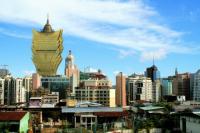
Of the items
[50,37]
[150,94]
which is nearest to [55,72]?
[50,37]

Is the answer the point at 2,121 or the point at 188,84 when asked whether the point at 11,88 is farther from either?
the point at 2,121

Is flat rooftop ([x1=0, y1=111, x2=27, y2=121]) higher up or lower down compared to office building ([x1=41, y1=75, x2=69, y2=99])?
lower down

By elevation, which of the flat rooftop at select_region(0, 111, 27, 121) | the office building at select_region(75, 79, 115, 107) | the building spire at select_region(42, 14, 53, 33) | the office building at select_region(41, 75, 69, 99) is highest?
the building spire at select_region(42, 14, 53, 33)

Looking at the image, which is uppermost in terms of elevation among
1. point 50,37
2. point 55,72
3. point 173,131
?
point 50,37

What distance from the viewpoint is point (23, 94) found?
257 ft

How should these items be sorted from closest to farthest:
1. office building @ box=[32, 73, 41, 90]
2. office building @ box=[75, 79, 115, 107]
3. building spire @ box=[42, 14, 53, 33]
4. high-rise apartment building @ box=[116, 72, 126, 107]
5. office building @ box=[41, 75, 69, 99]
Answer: office building @ box=[75, 79, 115, 107] → high-rise apartment building @ box=[116, 72, 126, 107] → office building @ box=[32, 73, 41, 90] → office building @ box=[41, 75, 69, 99] → building spire @ box=[42, 14, 53, 33]

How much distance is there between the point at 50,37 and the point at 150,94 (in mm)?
22960

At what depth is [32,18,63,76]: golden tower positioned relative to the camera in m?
87.4

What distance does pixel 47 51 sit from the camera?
88.1m

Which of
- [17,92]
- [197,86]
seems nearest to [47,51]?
[17,92]

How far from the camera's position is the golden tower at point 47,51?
87.4 m

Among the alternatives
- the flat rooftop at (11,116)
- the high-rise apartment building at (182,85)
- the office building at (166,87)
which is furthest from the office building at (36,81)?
the flat rooftop at (11,116)

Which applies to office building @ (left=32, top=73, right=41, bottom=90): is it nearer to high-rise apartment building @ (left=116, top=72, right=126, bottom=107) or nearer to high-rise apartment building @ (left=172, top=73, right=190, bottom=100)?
high-rise apartment building @ (left=116, top=72, right=126, bottom=107)

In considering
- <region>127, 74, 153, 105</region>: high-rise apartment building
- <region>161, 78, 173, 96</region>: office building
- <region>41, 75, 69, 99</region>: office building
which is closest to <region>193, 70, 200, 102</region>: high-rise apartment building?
<region>127, 74, 153, 105</region>: high-rise apartment building
